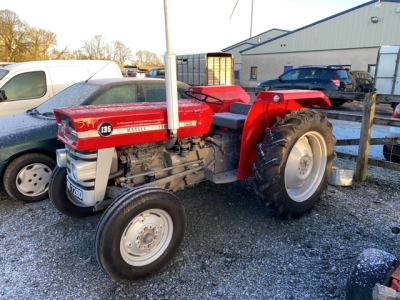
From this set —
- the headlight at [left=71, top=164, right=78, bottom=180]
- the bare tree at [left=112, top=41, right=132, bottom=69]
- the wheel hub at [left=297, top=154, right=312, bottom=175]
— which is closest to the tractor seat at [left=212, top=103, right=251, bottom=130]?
the wheel hub at [left=297, top=154, right=312, bottom=175]

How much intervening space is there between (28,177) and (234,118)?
2634 mm

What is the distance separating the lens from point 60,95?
4609mm

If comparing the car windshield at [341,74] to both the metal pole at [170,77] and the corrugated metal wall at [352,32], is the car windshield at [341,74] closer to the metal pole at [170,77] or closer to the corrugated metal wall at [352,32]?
the corrugated metal wall at [352,32]

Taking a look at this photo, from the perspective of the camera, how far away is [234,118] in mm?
3309

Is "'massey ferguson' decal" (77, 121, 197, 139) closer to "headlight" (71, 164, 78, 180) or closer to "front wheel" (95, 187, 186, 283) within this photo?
"headlight" (71, 164, 78, 180)

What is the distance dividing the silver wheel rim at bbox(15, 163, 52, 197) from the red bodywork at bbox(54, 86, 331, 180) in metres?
1.40

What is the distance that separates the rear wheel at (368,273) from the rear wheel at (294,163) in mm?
1164

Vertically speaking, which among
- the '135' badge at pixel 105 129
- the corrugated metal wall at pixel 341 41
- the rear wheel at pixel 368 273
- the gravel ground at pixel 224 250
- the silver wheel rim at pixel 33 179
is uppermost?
the corrugated metal wall at pixel 341 41

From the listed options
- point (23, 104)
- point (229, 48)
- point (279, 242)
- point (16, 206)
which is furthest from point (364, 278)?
point (229, 48)

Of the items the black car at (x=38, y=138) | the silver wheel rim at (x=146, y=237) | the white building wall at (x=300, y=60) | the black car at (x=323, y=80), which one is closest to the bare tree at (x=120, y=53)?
the white building wall at (x=300, y=60)

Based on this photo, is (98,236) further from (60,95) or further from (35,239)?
(60,95)

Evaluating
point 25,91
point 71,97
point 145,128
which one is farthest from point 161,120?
point 25,91

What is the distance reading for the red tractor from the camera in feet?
7.80

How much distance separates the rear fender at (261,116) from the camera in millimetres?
3145
